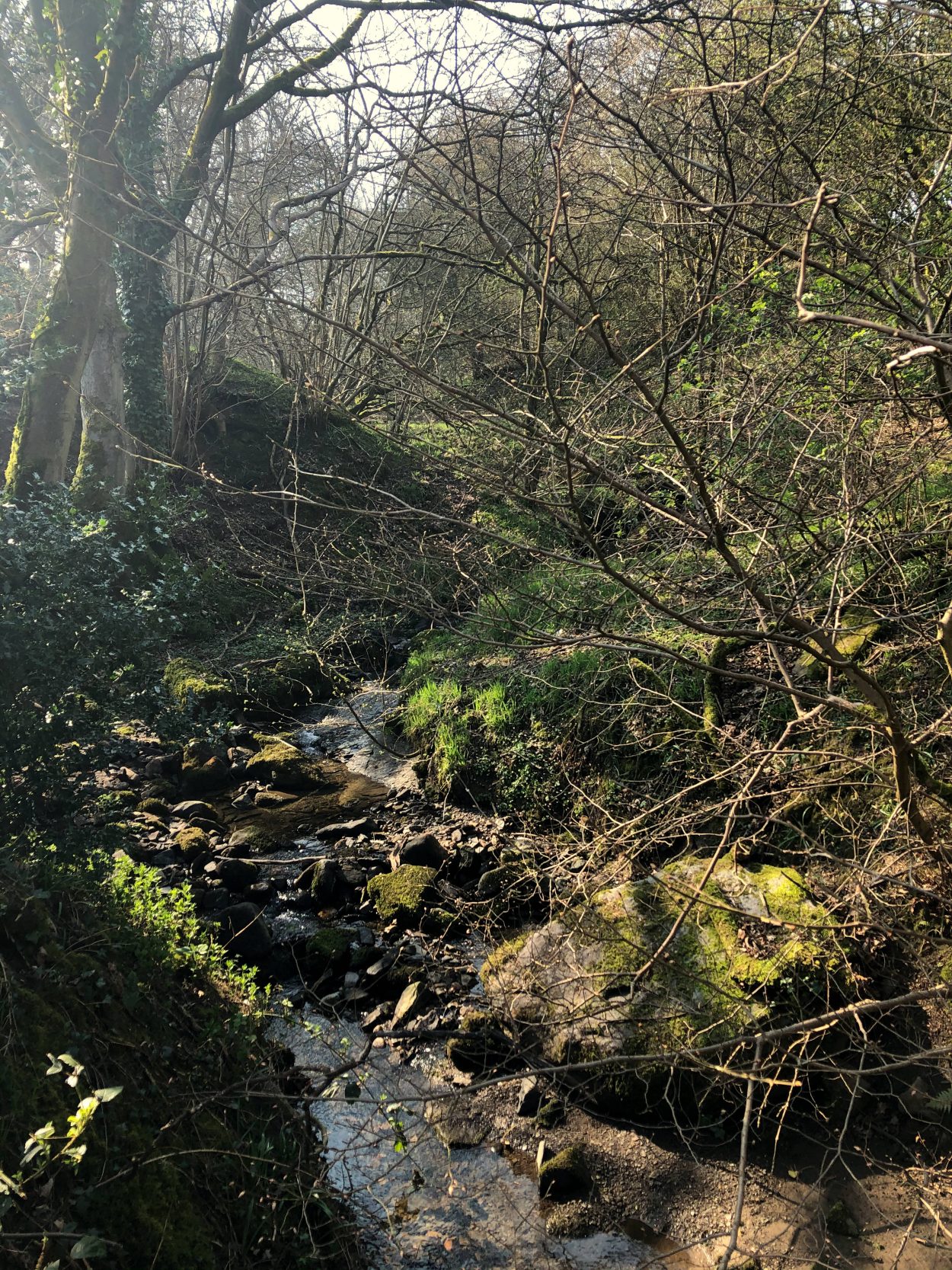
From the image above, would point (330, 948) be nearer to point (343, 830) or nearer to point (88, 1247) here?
point (343, 830)

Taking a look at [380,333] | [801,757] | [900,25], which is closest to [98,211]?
[380,333]

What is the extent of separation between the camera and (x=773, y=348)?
251 inches

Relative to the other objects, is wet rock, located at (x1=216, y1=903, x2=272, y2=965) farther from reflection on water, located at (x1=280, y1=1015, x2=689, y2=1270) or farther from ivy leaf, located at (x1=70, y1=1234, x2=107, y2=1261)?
ivy leaf, located at (x1=70, y1=1234, x2=107, y2=1261)

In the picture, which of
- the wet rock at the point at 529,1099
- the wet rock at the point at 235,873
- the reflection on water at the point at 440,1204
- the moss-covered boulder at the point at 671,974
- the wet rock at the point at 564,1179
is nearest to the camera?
the reflection on water at the point at 440,1204

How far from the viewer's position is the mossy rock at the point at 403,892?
5.89 m

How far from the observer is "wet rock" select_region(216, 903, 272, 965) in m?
5.51

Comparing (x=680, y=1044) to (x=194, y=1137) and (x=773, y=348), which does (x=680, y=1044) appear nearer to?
(x=194, y=1137)

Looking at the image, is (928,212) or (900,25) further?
(928,212)

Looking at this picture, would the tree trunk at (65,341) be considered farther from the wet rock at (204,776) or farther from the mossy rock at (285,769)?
the mossy rock at (285,769)

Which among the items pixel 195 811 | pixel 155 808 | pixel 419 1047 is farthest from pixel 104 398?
pixel 419 1047

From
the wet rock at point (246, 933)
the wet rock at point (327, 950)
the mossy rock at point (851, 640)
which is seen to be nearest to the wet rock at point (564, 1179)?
the wet rock at point (327, 950)

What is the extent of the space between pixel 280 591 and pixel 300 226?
7650mm

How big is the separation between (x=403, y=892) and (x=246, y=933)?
3.46 feet

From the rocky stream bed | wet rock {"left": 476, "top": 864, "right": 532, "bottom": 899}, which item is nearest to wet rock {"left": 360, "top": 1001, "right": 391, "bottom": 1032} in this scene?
the rocky stream bed
